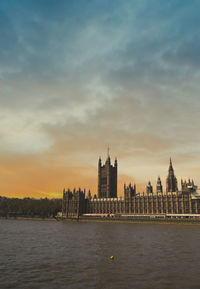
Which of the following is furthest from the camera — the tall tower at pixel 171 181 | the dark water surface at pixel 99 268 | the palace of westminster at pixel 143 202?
the tall tower at pixel 171 181

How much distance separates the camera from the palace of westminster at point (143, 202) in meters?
146

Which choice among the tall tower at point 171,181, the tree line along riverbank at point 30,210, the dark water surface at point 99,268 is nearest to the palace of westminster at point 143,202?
the tall tower at point 171,181

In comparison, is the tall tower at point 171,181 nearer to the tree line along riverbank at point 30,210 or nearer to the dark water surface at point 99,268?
the tree line along riverbank at point 30,210

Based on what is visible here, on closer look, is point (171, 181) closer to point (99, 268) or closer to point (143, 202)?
point (143, 202)

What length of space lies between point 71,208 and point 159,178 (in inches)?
2613

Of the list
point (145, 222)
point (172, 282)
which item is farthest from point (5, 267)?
point (145, 222)

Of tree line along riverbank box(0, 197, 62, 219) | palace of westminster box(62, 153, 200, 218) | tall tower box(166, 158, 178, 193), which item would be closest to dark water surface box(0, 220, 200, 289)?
palace of westminster box(62, 153, 200, 218)

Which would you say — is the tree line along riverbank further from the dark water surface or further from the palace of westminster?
the dark water surface

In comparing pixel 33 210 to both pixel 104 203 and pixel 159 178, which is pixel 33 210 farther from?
pixel 159 178

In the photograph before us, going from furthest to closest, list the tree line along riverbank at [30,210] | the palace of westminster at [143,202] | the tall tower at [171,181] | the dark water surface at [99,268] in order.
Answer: the tree line along riverbank at [30,210], the tall tower at [171,181], the palace of westminster at [143,202], the dark water surface at [99,268]

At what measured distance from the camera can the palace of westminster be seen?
5758 inches

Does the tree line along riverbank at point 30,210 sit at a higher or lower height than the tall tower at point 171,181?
lower

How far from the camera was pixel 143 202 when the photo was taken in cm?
16238

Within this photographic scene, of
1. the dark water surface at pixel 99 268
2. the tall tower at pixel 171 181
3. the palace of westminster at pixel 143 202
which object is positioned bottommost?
the dark water surface at pixel 99 268
